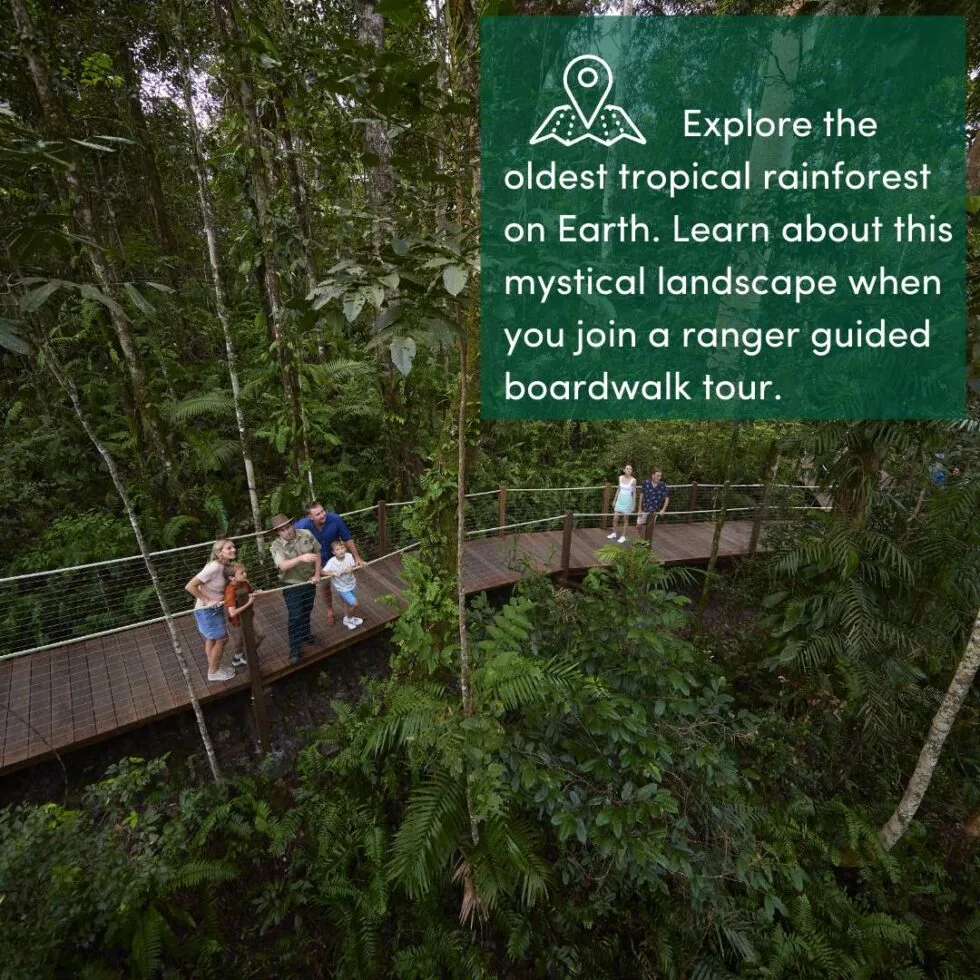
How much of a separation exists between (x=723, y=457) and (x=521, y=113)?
10894 millimetres

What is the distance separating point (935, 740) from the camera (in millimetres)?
4105

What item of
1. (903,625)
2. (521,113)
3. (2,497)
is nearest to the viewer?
(521,113)

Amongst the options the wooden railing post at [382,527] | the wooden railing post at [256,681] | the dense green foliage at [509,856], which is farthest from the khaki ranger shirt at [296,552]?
the wooden railing post at [382,527]

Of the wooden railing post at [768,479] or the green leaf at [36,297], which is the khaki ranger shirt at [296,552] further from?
the wooden railing post at [768,479]

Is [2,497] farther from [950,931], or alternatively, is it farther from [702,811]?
[950,931]

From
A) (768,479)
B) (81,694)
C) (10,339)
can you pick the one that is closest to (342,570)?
(81,694)

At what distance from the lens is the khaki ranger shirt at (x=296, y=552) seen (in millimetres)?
4910

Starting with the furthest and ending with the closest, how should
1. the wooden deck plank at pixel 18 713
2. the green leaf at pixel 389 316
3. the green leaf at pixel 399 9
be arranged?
the wooden deck plank at pixel 18 713
the green leaf at pixel 389 316
the green leaf at pixel 399 9

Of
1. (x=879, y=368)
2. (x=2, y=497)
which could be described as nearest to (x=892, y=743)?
(x=879, y=368)

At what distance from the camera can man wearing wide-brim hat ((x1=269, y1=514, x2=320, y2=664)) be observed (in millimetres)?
4895

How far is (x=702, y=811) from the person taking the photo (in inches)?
142

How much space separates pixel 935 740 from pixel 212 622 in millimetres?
6055

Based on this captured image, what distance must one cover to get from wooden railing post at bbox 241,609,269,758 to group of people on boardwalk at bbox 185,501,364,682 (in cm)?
11
